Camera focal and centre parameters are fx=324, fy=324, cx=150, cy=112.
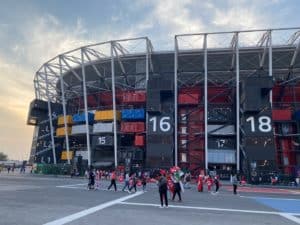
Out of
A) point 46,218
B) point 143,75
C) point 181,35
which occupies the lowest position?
point 46,218

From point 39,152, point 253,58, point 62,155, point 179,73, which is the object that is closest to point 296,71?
point 253,58

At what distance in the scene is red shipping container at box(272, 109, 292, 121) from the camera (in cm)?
4888

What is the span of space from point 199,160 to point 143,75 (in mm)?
16531

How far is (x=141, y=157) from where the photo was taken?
51219 millimetres

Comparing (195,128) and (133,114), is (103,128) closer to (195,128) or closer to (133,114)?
(133,114)

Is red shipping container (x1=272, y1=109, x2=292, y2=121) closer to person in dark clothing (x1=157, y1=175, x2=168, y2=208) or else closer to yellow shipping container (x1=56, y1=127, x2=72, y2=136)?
yellow shipping container (x1=56, y1=127, x2=72, y2=136)

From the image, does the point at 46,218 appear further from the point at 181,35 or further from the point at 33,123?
the point at 33,123

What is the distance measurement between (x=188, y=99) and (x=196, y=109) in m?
2.20

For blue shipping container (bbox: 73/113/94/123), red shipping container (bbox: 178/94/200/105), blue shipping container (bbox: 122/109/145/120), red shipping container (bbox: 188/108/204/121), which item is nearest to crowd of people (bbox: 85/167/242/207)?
blue shipping container (bbox: 122/109/145/120)

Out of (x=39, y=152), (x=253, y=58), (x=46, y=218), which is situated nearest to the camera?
(x=46, y=218)


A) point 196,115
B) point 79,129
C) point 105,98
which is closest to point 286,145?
point 196,115

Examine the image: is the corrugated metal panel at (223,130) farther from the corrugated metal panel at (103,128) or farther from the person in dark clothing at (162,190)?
the person in dark clothing at (162,190)

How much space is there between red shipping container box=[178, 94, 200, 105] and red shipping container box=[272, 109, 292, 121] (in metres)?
11.9

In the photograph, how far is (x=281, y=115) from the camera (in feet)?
161
